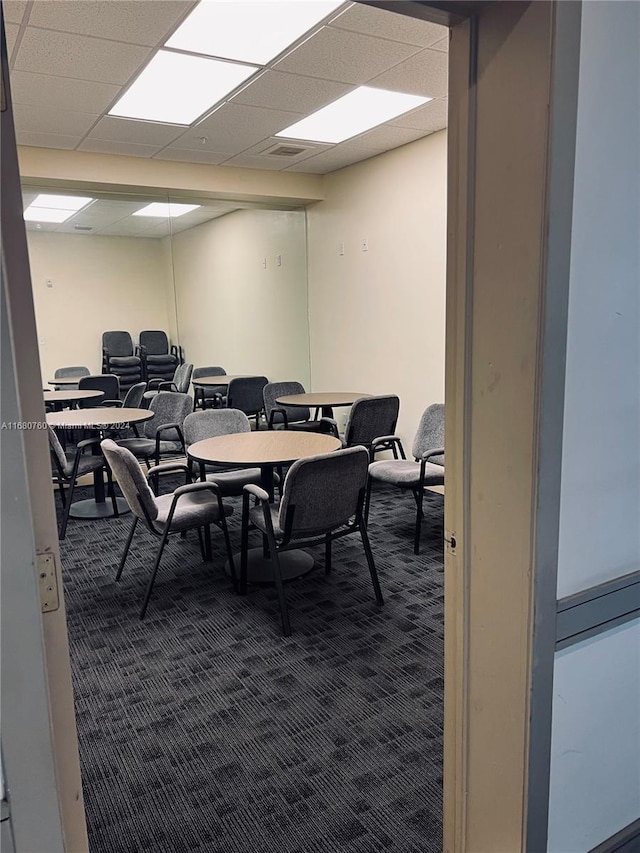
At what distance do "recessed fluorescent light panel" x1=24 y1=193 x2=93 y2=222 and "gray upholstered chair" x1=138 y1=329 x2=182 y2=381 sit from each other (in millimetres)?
1186

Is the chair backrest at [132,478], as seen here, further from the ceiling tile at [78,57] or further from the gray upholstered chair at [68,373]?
the gray upholstered chair at [68,373]

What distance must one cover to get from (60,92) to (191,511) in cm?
246

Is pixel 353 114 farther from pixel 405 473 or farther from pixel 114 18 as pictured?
pixel 405 473

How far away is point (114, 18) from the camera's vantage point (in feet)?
8.46

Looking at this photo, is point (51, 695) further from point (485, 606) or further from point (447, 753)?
point (447, 753)

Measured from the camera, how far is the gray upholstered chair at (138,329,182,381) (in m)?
5.70

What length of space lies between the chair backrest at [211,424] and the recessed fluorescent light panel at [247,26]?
2.03m

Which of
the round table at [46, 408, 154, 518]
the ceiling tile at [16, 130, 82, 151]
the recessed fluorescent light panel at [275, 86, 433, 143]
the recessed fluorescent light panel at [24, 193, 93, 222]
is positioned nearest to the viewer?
the recessed fluorescent light panel at [275, 86, 433, 143]

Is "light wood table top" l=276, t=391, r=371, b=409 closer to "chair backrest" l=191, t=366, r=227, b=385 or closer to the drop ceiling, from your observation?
"chair backrest" l=191, t=366, r=227, b=385

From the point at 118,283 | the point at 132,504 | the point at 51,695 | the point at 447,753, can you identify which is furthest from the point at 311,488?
the point at 118,283

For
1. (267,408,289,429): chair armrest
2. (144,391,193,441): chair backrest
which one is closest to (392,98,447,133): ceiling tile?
(267,408,289,429): chair armrest

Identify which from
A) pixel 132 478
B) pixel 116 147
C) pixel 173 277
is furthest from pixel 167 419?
pixel 132 478

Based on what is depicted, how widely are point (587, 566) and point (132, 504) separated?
7.41 ft

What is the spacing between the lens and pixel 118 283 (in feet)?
18.2
